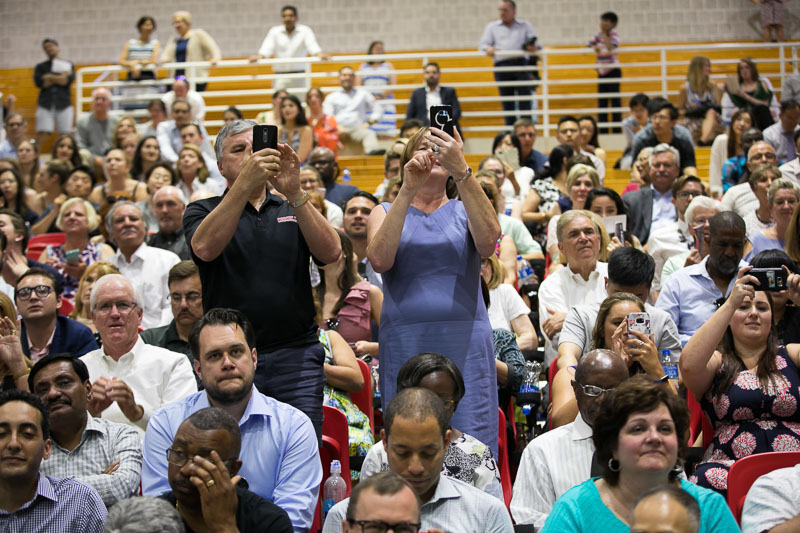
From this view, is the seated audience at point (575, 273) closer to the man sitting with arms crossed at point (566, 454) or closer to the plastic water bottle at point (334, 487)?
the plastic water bottle at point (334, 487)

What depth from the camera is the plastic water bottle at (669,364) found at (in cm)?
468

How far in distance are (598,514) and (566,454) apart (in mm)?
553

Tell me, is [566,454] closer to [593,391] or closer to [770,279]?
[593,391]

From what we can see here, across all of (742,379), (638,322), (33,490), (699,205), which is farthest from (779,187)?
(33,490)

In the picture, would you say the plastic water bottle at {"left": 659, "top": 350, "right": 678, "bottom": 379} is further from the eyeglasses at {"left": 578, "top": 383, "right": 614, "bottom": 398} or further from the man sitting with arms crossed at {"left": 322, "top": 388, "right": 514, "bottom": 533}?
the man sitting with arms crossed at {"left": 322, "top": 388, "right": 514, "bottom": 533}

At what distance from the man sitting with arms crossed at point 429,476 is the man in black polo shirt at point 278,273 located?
0.65 meters

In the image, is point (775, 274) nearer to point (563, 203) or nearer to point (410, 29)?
point (563, 203)

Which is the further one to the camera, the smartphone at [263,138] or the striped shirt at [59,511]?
the smartphone at [263,138]

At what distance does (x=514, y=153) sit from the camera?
954 centimetres

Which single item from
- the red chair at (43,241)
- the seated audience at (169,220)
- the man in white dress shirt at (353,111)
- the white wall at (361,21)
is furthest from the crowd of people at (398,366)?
the white wall at (361,21)

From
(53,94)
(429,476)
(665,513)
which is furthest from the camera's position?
(53,94)

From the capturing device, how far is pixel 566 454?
3477 mm

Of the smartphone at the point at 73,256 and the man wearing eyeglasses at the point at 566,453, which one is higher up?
the smartphone at the point at 73,256

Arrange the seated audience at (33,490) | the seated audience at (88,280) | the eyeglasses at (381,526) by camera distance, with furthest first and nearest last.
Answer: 1. the seated audience at (88,280)
2. the seated audience at (33,490)
3. the eyeglasses at (381,526)
